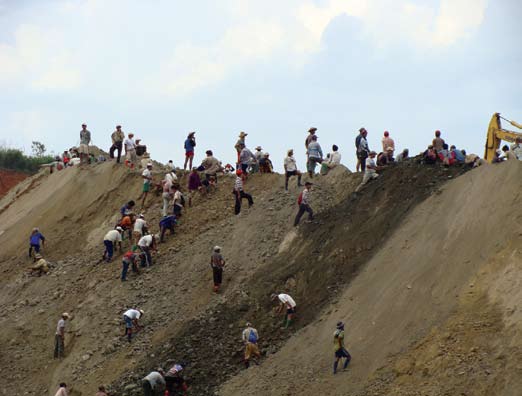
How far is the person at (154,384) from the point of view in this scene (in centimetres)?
2397

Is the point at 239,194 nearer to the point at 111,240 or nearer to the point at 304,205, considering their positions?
the point at 304,205

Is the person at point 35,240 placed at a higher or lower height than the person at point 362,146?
lower

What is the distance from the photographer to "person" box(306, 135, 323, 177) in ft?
102

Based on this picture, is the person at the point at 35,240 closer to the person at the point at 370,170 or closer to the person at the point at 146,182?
the person at the point at 146,182

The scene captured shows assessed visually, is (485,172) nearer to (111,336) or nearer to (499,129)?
(499,129)

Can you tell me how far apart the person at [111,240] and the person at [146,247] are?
4.69ft

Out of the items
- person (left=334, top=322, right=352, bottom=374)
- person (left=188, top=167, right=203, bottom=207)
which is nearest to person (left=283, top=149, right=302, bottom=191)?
person (left=188, top=167, right=203, bottom=207)

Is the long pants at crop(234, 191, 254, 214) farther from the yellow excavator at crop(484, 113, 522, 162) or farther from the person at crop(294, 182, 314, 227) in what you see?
the yellow excavator at crop(484, 113, 522, 162)

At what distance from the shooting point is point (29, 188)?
136 ft

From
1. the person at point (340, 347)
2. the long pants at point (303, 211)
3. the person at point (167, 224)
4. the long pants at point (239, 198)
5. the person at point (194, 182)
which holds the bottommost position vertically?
the person at point (340, 347)

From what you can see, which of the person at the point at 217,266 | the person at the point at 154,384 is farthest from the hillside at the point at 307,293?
the person at the point at 154,384

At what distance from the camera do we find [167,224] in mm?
31188

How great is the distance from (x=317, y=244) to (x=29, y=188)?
17686 millimetres

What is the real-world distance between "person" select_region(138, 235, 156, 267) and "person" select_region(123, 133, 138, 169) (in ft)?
22.3
